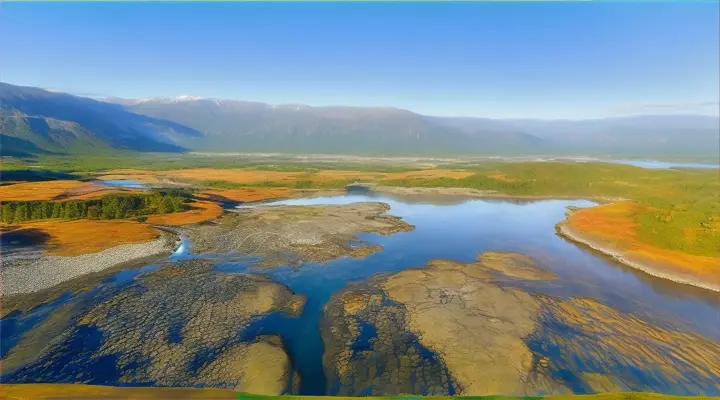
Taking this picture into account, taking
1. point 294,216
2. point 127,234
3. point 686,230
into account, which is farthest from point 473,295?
point 127,234

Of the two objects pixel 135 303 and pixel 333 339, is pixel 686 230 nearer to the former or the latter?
pixel 333 339

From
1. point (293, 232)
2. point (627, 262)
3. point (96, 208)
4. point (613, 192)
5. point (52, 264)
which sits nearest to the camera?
point (52, 264)

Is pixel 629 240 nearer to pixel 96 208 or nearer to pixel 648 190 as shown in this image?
pixel 648 190

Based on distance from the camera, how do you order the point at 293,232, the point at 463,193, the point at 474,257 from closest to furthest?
the point at 474,257
the point at 293,232
the point at 463,193

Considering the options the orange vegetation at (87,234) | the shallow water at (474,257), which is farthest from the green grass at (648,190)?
the orange vegetation at (87,234)

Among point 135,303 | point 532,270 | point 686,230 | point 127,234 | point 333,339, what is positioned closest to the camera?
point 333,339

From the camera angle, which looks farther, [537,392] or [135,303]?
[135,303]

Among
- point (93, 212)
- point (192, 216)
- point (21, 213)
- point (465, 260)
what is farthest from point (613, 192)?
point (21, 213)

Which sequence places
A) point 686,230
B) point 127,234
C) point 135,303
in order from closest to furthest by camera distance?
point 135,303
point 686,230
point 127,234
